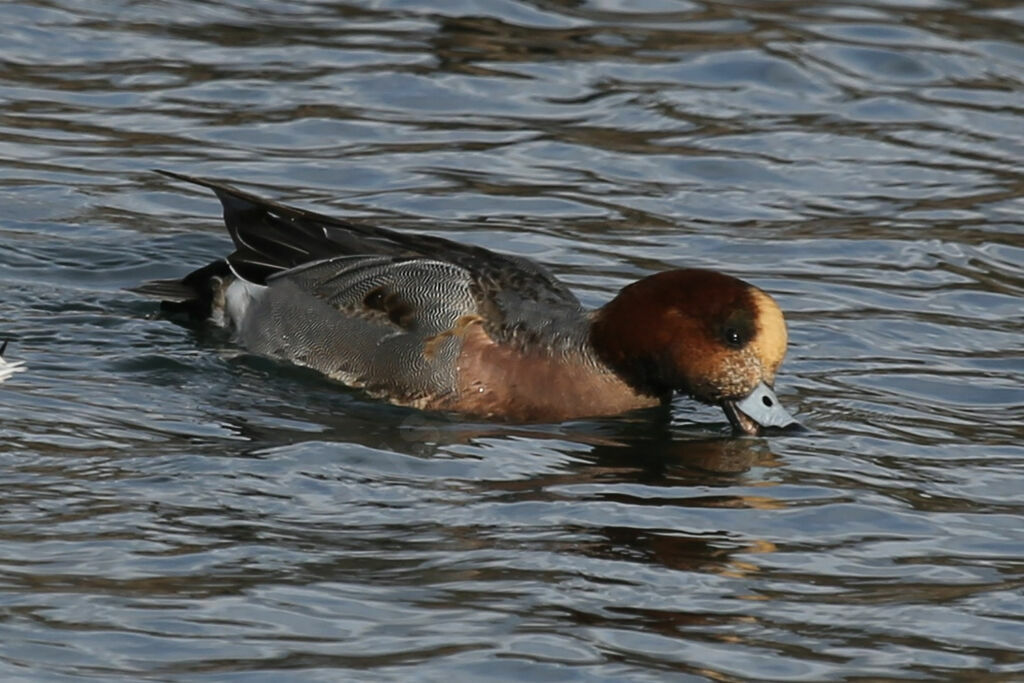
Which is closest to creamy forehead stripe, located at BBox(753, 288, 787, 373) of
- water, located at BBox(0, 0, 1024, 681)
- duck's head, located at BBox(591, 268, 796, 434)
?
duck's head, located at BBox(591, 268, 796, 434)

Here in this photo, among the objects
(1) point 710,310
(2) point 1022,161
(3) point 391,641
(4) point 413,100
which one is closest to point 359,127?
(4) point 413,100

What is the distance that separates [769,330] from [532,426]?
0.95 metres

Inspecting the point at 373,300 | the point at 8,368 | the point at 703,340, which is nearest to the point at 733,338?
the point at 703,340

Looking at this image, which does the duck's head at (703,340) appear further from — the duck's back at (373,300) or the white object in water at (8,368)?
the white object in water at (8,368)

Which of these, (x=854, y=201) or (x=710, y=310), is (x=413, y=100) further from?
(x=710, y=310)

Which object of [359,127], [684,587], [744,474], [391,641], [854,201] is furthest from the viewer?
[359,127]

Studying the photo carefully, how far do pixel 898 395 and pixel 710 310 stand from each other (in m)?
1.05

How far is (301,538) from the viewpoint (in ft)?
20.6

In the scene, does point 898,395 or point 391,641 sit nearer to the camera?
point 391,641

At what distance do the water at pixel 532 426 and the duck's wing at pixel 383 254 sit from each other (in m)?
0.39

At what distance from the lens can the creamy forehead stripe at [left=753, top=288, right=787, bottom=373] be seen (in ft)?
25.6

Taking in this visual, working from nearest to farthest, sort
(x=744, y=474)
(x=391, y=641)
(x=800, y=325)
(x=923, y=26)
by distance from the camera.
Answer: (x=391, y=641) < (x=744, y=474) < (x=800, y=325) < (x=923, y=26)

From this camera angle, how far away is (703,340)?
7891mm

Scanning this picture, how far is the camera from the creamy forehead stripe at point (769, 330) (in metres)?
7.80
